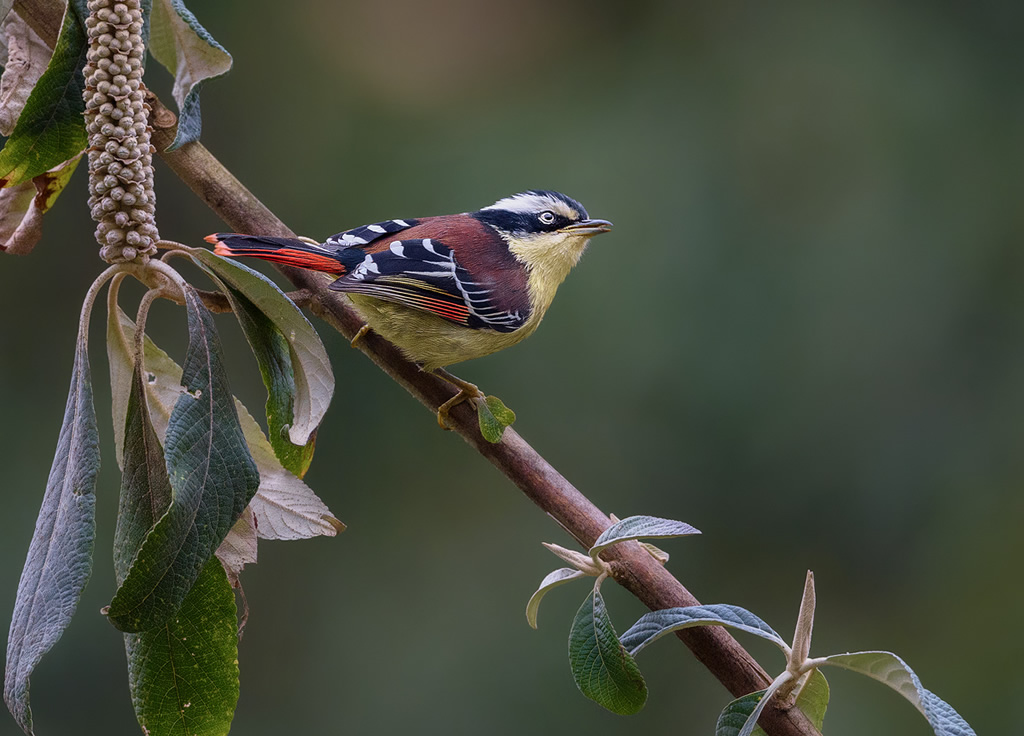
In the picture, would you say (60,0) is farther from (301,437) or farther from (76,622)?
(76,622)

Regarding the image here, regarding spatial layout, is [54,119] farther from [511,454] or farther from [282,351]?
[511,454]

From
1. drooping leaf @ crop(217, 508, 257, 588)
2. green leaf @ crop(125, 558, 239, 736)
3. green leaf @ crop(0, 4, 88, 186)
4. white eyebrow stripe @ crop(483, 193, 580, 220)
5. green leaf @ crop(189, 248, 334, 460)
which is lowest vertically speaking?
green leaf @ crop(125, 558, 239, 736)

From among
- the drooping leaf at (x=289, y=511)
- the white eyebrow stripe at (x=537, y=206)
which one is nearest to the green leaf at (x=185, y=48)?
the drooping leaf at (x=289, y=511)

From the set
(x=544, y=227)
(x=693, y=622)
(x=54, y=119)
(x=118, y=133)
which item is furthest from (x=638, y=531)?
(x=544, y=227)

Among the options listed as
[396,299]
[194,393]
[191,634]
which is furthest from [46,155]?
[396,299]

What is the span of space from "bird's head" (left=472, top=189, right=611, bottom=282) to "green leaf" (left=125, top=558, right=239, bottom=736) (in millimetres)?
1311

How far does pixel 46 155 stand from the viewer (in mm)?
1194

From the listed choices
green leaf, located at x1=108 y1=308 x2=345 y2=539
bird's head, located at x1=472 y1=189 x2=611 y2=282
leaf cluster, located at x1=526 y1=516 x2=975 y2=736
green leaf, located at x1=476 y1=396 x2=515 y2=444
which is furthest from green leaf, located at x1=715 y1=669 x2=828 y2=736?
bird's head, located at x1=472 y1=189 x2=611 y2=282

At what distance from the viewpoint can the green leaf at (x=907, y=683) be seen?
1.04m

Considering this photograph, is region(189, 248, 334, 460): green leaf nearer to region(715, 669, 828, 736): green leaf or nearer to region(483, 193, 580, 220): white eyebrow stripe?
region(715, 669, 828, 736): green leaf

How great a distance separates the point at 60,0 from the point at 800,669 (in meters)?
1.16

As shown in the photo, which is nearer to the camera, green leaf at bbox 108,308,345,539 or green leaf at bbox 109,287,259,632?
green leaf at bbox 109,287,259,632

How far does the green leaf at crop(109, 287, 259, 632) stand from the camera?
3.20ft

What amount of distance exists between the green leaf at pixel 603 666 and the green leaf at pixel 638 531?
0.30 ft
